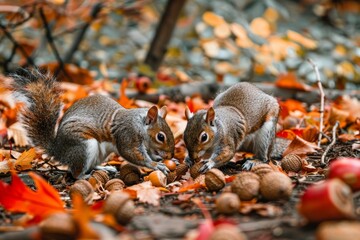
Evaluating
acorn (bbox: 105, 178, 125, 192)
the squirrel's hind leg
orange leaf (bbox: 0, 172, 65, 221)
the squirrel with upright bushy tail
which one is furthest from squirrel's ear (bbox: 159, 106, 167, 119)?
orange leaf (bbox: 0, 172, 65, 221)

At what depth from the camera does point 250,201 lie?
2023 mm

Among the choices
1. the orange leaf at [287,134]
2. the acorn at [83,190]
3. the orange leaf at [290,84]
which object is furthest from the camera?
the orange leaf at [290,84]

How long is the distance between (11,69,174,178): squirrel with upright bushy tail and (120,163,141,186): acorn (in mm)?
79

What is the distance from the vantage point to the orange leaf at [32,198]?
6.27ft

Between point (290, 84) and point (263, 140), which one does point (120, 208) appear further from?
point (290, 84)

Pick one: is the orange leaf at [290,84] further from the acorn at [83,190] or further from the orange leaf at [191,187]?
the acorn at [83,190]

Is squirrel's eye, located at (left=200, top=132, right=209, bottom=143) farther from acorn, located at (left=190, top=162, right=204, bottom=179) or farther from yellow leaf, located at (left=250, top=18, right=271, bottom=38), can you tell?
yellow leaf, located at (left=250, top=18, right=271, bottom=38)

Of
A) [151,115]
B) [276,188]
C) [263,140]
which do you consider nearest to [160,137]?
[151,115]

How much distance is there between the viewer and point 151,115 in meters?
3.09

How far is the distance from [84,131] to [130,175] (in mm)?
443

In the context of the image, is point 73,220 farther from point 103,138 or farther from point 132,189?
point 103,138

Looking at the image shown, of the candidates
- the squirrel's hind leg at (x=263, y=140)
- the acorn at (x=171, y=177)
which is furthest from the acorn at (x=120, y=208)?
the squirrel's hind leg at (x=263, y=140)

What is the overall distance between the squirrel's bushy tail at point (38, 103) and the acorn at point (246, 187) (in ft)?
4.74

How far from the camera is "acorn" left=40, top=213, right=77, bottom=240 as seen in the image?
60.3 inches
